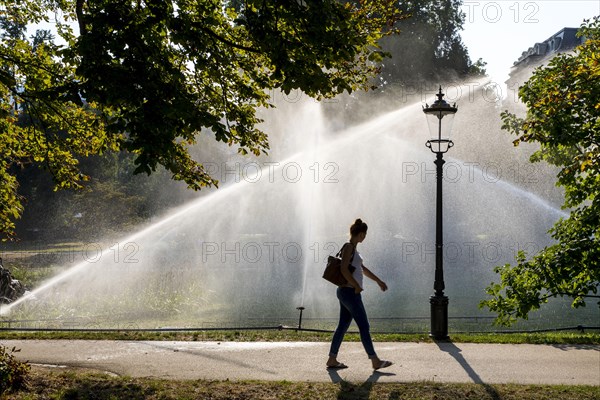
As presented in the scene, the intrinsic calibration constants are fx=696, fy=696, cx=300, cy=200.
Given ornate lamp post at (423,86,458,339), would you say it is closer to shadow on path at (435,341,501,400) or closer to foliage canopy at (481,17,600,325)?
shadow on path at (435,341,501,400)

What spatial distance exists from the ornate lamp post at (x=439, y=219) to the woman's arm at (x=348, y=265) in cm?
328

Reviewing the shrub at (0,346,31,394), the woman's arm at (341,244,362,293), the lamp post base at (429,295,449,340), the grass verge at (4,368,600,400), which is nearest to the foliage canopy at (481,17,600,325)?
the grass verge at (4,368,600,400)

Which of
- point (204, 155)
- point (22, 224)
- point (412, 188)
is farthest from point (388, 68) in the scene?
point (22, 224)

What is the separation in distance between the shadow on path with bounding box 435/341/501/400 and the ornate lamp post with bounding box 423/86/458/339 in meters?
0.40

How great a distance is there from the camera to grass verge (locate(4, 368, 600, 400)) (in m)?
7.14

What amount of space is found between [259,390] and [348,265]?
6.18ft

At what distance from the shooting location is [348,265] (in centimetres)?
840

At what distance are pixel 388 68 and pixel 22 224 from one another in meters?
30.9

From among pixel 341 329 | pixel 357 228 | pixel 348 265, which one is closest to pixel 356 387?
pixel 341 329

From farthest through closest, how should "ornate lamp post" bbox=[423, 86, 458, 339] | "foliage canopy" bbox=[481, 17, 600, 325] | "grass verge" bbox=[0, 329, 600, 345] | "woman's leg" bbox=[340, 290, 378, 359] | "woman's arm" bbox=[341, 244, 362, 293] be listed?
"ornate lamp post" bbox=[423, 86, 458, 339] → "grass verge" bbox=[0, 329, 600, 345] → "woman's leg" bbox=[340, 290, 378, 359] → "woman's arm" bbox=[341, 244, 362, 293] → "foliage canopy" bbox=[481, 17, 600, 325]

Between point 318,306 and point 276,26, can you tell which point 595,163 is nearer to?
point 276,26

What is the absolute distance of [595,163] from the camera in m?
6.79

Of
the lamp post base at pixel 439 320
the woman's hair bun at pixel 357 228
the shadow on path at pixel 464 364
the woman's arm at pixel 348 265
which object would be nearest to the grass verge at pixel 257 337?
the lamp post base at pixel 439 320

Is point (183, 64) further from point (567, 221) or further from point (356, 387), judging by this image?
point (567, 221)
